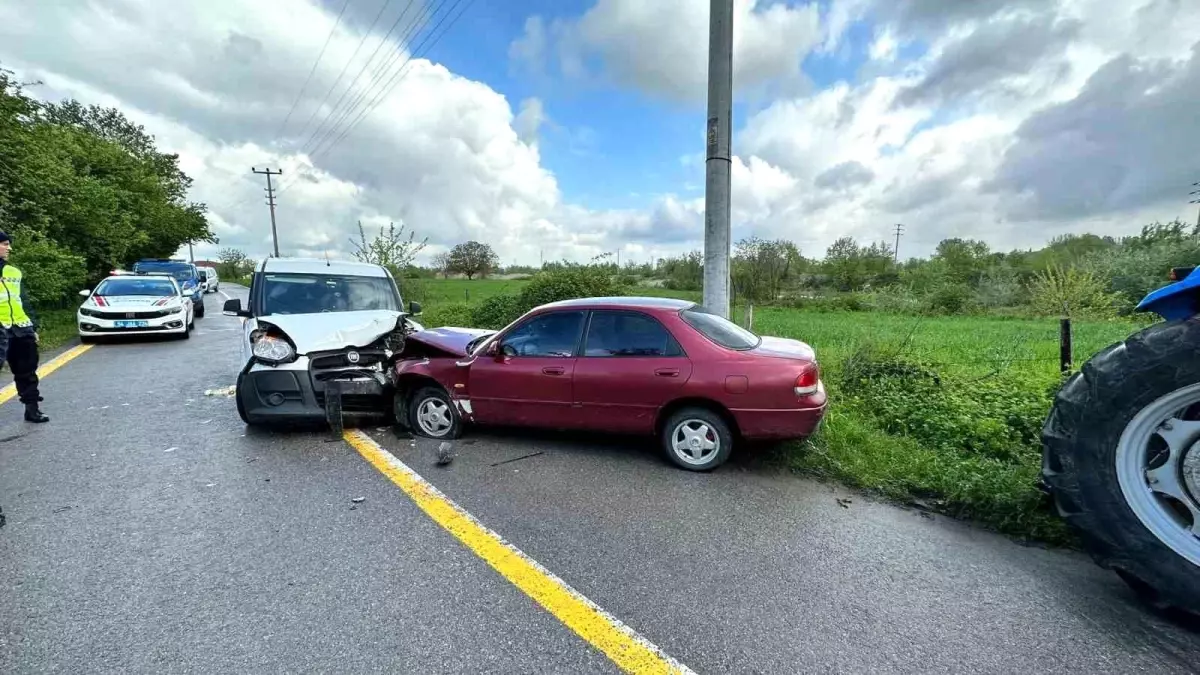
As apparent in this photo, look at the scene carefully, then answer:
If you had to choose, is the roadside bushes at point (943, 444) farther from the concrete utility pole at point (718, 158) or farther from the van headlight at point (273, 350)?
the van headlight at point (273, 350)

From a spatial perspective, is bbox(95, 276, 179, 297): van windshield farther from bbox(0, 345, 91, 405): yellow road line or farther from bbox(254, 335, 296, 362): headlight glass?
bbox(254, 335, 296, 362): headlight glass

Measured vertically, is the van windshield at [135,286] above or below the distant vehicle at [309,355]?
above

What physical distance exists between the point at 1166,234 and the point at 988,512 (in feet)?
134

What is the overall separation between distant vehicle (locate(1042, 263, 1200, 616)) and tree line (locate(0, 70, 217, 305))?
19033 mm

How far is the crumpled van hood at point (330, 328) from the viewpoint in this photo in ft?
16.8

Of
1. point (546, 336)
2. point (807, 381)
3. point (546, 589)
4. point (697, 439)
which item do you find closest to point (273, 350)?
point (546, 336)

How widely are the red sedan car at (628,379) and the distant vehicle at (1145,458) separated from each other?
1.65m

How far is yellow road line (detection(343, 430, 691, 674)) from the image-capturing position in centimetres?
215

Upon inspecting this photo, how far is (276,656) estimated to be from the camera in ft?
7.02

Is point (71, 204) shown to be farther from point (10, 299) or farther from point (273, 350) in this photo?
point (273, 350)

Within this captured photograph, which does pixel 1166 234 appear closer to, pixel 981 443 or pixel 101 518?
pixel 981 443

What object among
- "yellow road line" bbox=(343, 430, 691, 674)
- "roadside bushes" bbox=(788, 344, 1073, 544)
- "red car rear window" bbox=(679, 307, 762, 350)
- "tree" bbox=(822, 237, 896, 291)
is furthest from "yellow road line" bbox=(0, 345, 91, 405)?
"tree" bbox=(822, 237, 896, 291)

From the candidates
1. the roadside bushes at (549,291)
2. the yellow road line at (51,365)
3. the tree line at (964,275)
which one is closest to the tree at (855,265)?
the tree line at (964,275)

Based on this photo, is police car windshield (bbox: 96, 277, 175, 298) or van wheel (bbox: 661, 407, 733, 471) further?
police car windshield (bbox: 96, 277, 175, 298)
